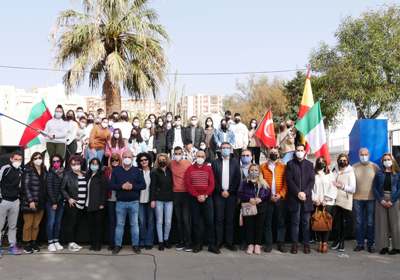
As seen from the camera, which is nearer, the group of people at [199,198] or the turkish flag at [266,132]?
the group of people at [199,198]

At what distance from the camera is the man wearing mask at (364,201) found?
734 centimetres

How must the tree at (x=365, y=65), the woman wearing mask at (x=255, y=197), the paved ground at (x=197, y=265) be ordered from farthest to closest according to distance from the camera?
the tree at (x=365, y=65) → the woman wearing mask at (x=255, y=197) → the paved ground at (x=197, y=265)

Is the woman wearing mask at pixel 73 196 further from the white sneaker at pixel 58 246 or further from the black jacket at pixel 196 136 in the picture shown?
the black jacket at pixel 196 136

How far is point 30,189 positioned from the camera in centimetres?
699

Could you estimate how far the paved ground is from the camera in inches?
228

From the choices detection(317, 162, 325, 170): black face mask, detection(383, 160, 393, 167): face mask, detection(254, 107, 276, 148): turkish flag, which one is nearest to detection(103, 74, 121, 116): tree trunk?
detection(254, 107, 276, 148): turkish flag

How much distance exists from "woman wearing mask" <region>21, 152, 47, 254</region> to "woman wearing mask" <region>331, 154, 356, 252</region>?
5.37 m

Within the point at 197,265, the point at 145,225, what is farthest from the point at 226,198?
the point at 145,225

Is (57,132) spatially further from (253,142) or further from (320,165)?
(320,165)

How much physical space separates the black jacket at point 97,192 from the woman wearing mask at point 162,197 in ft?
2.78

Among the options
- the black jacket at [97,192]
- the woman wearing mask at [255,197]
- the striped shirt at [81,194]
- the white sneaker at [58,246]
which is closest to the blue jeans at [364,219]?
the woman wearing mask at [255,197]

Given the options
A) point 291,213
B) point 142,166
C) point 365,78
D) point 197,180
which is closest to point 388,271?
point 291,213

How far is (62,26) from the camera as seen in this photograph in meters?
14.1

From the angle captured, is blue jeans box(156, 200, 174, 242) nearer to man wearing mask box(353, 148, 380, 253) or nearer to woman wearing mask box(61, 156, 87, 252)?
woman wearing mask box(61, 156, 87, 252)
